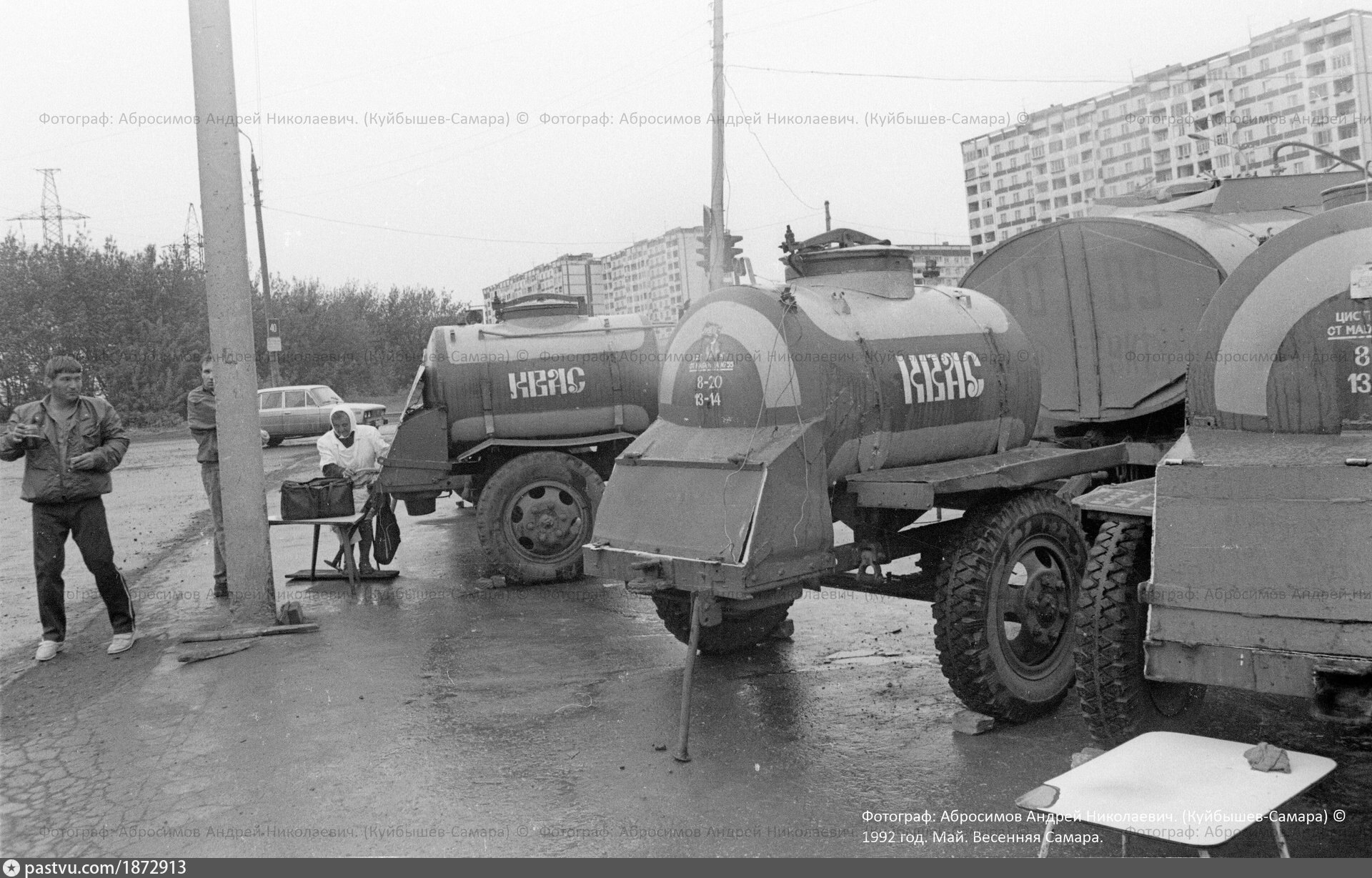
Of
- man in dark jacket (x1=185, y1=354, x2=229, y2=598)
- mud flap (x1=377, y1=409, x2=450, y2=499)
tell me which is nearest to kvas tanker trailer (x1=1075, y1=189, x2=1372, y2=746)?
mud flap (x1=377, y1=409, x2=450, y2=499)

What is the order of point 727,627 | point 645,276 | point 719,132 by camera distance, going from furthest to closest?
1. point 645,276
2. point 719,132
3. point 727,627

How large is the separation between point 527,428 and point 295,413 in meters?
19.4

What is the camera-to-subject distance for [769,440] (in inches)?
202

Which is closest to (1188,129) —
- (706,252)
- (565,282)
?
(706,252)

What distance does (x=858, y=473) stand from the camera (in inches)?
212

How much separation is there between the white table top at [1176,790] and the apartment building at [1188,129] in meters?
7.31

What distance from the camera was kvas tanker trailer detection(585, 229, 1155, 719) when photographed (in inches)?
197

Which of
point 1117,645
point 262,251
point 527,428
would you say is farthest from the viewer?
point 262,251

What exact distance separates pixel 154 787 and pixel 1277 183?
8936 mm

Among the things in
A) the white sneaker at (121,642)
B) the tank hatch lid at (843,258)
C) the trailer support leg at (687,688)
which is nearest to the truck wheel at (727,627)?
the trailer support leg at (687,688)

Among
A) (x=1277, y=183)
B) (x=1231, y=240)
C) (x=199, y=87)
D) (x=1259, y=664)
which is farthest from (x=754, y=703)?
(x=1277, y=183)

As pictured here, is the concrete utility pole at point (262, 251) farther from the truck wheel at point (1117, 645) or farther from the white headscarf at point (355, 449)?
the truck wheel at point (1117, 645)

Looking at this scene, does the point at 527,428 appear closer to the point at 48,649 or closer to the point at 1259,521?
the point at 48,649

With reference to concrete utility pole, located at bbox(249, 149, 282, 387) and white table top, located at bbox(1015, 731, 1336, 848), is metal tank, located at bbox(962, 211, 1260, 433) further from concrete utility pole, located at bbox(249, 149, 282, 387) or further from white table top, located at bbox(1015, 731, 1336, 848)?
concrete utility pole, located at bbox(249, 149, 282, 387)
